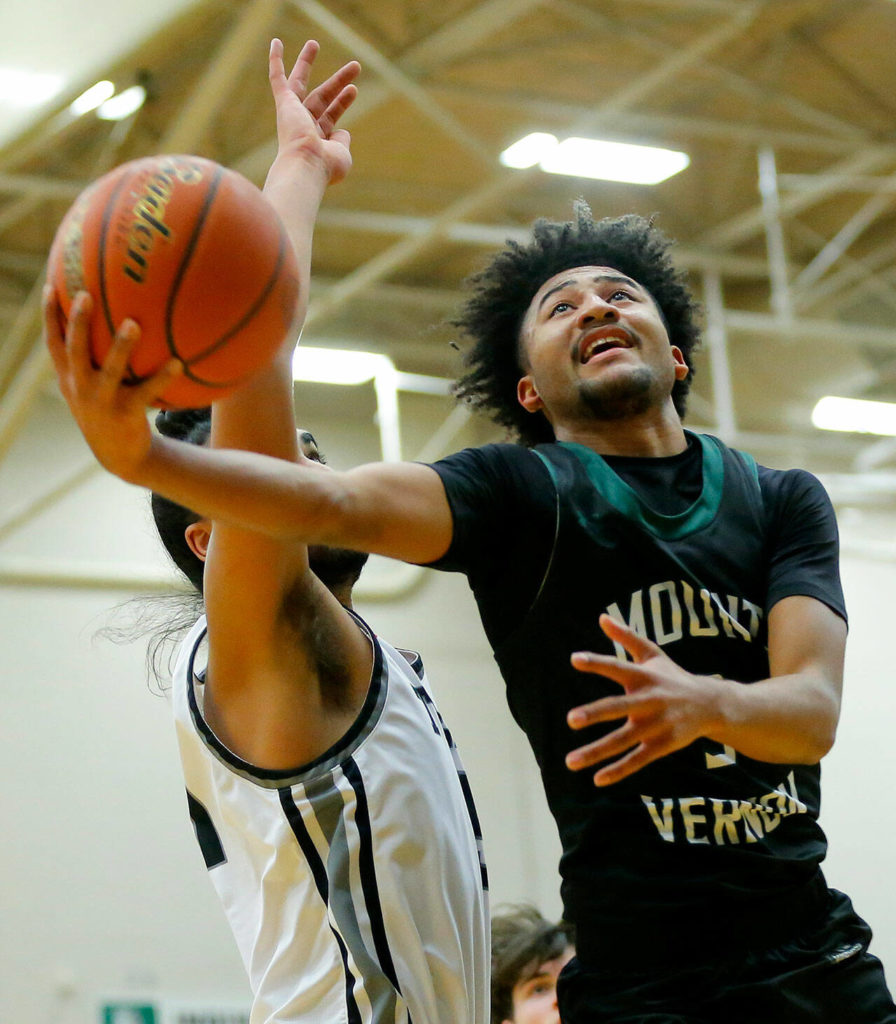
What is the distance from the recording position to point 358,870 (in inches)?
102

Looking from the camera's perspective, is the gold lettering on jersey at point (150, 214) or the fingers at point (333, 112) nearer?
the gold lettering on jersey at point (150, 214)

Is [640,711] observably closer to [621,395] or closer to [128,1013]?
[621,395]

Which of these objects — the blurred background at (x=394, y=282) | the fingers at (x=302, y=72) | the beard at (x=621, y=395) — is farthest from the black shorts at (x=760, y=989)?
the blurred background at (x=394, y=282)

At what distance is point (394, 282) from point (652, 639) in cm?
988

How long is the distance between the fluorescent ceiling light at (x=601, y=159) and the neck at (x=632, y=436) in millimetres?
7112

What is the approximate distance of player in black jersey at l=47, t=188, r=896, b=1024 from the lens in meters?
2.28

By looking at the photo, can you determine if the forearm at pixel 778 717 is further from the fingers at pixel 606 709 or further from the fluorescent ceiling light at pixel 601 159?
the fluorescent ceiling light at pixel 601 159

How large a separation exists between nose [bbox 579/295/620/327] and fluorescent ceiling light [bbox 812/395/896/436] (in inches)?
415

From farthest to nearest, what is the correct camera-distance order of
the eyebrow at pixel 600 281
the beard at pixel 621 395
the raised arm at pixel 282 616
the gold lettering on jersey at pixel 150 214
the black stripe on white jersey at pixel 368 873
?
1. the eyebrow at pixel 600 281
2. the beard at pixel 621 395
3. the black stripe on white jersey at pixel 368 873
4. the raised arm at pixel 282 616
5. the gold lettering on jersey at pixel 150 214

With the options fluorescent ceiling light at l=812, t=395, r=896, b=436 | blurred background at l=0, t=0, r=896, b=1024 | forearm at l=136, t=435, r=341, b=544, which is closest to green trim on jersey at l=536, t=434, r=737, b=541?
forearm at l=136, t=435, r=341, b=544

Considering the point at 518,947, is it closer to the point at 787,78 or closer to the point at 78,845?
the point at 78,845

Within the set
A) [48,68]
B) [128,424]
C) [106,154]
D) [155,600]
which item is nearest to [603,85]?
[106,154]

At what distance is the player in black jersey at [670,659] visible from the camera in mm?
2277

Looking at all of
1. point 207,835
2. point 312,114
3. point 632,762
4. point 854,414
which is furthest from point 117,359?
point 854,414
